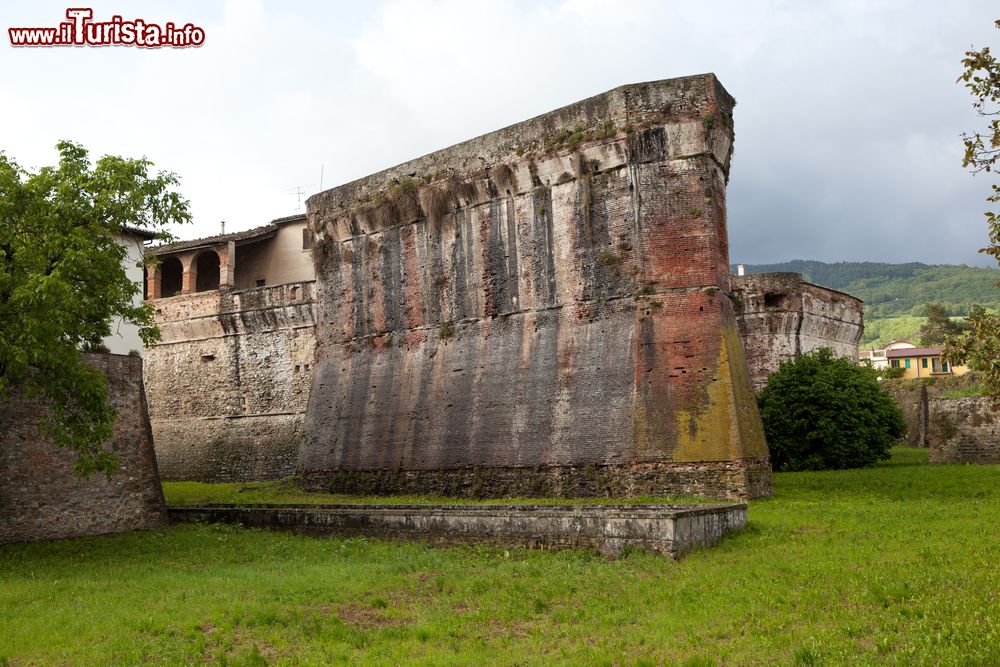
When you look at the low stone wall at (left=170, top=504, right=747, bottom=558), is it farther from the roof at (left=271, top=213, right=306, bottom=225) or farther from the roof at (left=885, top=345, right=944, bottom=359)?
the roof at (left=885, top=345, right=944, bottom=359)

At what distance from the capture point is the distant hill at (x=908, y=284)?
11394cm

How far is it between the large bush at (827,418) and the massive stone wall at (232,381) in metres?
14.3

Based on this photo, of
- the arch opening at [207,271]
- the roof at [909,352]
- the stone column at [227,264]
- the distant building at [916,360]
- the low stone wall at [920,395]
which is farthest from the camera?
the roof at [909,352]

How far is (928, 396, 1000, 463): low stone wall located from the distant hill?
274ft

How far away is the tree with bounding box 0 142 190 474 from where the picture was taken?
11453 millimetres

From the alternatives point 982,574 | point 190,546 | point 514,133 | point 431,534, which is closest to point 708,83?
point 514,133

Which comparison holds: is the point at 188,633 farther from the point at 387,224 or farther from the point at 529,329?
the point at 387,224

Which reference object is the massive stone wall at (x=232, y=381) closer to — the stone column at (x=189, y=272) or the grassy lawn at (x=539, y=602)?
the stone column at (x=189, y=272)

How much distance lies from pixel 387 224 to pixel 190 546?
37.9 feet

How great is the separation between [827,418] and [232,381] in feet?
60.9

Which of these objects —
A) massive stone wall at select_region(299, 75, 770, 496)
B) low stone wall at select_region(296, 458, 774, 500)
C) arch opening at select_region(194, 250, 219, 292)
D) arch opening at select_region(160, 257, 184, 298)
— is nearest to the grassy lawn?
low stone wall at select_region(296, 458, 774, 500)

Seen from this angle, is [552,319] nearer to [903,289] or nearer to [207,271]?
[207,271]

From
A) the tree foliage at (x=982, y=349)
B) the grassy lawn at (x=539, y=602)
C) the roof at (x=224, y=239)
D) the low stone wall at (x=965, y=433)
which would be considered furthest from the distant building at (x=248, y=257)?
the tree foliage at (x=982, y=349)

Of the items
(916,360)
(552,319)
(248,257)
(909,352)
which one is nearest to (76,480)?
(552,319)
